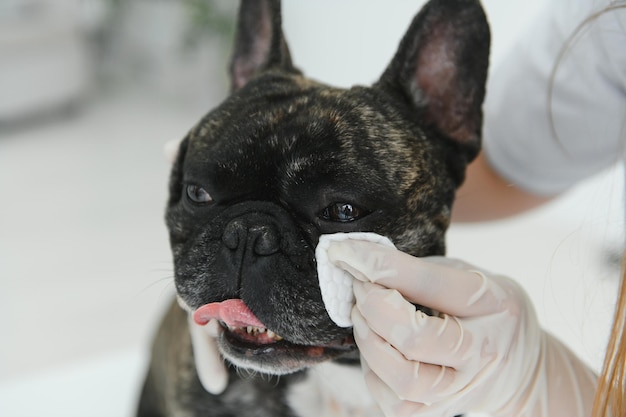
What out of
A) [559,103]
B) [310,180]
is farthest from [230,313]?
[559,103]

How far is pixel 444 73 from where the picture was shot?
1030mm

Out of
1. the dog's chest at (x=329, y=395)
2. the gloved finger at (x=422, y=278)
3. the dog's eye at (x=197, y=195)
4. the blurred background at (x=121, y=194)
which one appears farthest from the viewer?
the blurred background at (x=121, y=194)

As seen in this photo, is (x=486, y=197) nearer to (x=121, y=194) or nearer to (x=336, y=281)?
(x=336, y=281)

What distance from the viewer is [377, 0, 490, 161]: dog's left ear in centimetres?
98

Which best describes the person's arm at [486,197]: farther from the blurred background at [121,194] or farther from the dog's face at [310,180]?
the dog's face at [310,180]

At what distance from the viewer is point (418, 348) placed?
2.79ft

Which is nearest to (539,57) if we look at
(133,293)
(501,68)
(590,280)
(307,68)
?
(501,68)

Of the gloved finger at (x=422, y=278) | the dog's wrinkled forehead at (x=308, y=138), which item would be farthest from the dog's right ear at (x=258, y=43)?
the gloved finger at (x=422, y=278)

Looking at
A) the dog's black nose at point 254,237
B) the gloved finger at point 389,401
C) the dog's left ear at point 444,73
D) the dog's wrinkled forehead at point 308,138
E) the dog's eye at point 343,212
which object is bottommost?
the gloved finger at point 389,401

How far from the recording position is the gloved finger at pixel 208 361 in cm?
104

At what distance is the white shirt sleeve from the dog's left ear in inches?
7.5

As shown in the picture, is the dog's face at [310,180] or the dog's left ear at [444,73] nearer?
the dog's face at [310,180]

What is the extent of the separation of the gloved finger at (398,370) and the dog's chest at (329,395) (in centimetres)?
20

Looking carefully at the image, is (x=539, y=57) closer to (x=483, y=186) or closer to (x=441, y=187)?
(x=483, y=186)
